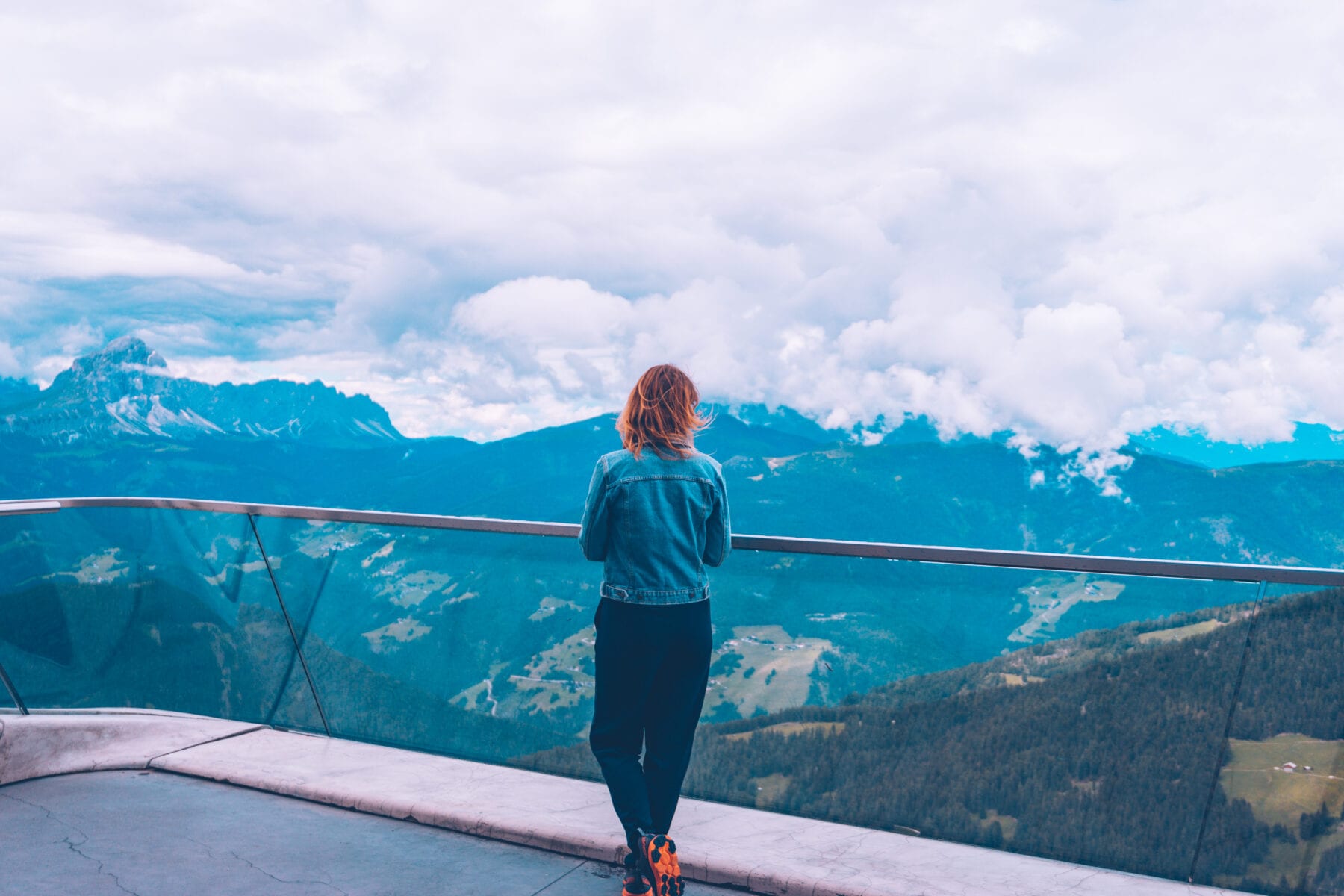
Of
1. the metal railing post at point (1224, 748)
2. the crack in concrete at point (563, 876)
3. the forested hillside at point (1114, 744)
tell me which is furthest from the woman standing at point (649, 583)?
the metal railing post at point (1224, 748)

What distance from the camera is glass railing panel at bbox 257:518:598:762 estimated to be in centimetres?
467

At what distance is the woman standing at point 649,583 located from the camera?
315 centimetres

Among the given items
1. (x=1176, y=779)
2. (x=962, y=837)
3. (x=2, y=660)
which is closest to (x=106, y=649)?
(x=2, y=660)

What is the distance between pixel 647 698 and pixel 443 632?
2114 millimetres

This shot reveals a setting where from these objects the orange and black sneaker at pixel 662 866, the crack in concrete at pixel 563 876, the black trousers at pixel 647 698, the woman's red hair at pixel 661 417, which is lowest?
the crack in concrete at pixel 563 876

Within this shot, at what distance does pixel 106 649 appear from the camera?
5758 mm

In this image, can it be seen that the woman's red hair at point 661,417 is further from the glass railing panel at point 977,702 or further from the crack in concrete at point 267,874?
the crack in concrete at point 267,874

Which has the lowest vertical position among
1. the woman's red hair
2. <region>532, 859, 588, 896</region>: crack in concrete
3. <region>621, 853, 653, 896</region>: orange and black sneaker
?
<region>532, 859, 588, 896</region>: crack in concrete

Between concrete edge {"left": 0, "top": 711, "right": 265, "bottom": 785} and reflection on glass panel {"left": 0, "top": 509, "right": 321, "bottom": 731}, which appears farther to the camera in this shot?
reflection on glass panel {"left": 0, "top": 509, "right": 321, "bottom": 731}

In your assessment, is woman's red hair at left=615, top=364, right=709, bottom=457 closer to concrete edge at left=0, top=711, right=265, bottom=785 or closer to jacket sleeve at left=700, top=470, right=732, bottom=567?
jacket sleeve at left=700, top=470, right=732, bottom=567

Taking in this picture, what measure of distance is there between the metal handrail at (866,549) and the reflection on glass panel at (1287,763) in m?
0.15

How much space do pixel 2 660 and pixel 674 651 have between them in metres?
4.46

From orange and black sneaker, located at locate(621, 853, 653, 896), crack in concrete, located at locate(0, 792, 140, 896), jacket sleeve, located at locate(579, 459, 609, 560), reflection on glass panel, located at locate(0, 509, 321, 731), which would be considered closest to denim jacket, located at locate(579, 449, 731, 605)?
jacket sleeve, located at locate(579, 459, 609, 560)

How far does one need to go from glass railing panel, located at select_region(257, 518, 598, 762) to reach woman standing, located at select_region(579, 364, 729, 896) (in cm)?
123
